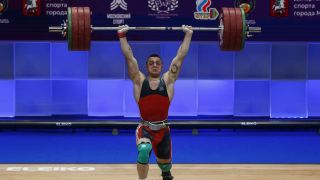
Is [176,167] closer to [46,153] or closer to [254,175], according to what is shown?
[254,175]

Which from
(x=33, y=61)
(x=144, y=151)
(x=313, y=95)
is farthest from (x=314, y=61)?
(x=144, y=151)

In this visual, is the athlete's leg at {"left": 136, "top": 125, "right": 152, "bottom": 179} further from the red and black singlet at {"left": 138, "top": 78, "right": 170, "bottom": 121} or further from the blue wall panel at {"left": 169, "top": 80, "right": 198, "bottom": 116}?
the blue wall panel at {"left": 169, "top": 80, "right": 198, "bottom": 116}

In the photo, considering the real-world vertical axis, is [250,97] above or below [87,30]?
below

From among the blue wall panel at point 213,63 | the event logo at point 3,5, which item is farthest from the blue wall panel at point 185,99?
the event logo at point 3,5

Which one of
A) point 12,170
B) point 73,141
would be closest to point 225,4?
point 73,141

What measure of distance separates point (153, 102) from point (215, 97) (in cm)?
481

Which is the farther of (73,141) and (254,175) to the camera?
(73,141)

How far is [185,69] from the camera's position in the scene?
10617 millimetres

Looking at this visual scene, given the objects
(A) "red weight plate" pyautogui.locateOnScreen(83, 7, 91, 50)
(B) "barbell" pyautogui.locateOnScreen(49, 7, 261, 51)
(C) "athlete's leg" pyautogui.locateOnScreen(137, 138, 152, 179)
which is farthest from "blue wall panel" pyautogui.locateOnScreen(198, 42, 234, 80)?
(C) "athlete's leg" pyautogui.locateOnScreen(137, 138, 152, 179)

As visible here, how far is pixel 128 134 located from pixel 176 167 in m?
2.60

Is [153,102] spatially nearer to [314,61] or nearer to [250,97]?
[250,97]

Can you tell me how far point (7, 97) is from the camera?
412 inches

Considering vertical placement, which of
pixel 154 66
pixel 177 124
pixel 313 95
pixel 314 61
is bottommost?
pixel 177 124

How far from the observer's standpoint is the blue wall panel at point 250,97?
1066 cm
